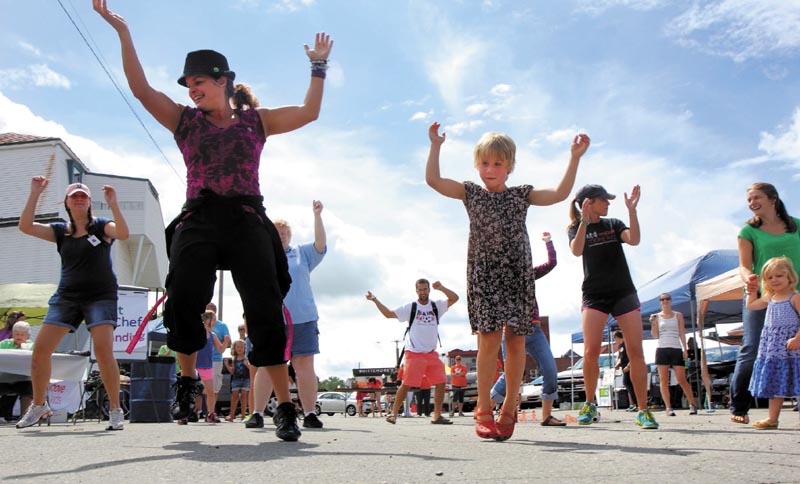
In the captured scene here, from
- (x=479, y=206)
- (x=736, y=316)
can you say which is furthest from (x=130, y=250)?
(x=479, y=206)

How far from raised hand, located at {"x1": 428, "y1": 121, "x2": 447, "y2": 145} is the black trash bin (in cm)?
683

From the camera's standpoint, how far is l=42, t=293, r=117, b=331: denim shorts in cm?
589

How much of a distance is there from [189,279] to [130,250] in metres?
42.8

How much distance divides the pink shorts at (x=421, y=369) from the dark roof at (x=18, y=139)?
32.9m

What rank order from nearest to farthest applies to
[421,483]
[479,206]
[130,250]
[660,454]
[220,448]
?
1. [421,483]
2. [660,454]
3. [220,448]
4. [479,206]
5. [130,250]

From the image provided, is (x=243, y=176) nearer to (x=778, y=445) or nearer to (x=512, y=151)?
(x=512, y=151)

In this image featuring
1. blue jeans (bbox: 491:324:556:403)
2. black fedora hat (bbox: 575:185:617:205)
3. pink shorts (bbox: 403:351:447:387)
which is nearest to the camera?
Answer: black fedora hat (bbox: 575:185:617:205)

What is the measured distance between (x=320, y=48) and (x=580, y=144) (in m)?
1.70

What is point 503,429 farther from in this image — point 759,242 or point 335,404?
point 335,404

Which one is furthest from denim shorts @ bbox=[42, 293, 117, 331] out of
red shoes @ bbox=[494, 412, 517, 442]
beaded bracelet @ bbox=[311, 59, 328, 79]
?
red shoes @ bbox=[494, 412, 517, 442]

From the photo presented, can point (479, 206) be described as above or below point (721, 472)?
above

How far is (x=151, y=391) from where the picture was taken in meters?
10.3

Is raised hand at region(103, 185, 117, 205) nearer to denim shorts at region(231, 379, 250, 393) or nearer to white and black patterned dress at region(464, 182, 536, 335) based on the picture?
white and black patterned dress at region(464, 182, 536, 335)

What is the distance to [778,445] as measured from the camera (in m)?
3.63
